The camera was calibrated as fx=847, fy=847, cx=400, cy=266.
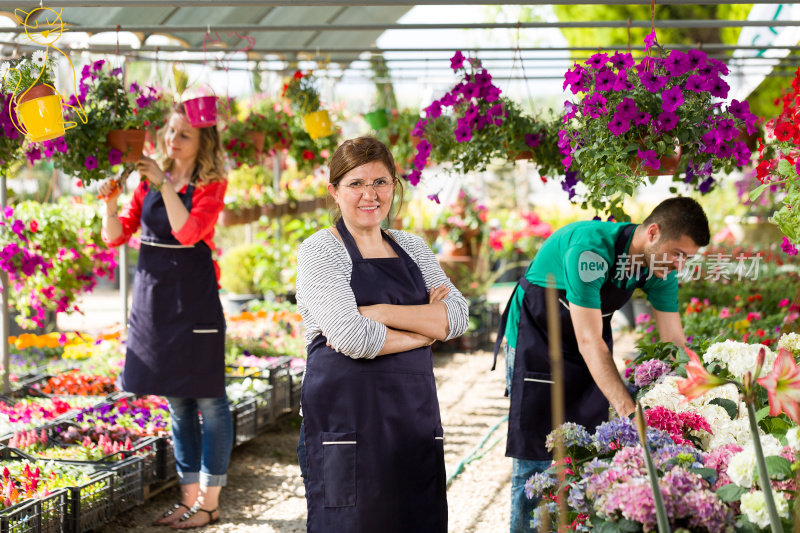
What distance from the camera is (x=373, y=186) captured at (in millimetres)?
2127

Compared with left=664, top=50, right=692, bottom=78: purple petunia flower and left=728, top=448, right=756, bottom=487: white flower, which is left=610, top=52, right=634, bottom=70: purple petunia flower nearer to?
left=664, top=50, right=692, bottom=78: purple petunia flower

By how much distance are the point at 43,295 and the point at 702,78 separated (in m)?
3.58

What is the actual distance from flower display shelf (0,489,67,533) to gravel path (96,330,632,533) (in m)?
0.51

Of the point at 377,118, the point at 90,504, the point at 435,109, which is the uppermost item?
the point at 377,118

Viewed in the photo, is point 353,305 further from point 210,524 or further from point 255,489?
point 255,489

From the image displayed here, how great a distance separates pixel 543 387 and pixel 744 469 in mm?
1214

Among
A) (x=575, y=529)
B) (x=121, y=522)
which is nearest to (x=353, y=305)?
(x=575, y=529)

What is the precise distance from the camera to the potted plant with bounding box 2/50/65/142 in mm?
2654

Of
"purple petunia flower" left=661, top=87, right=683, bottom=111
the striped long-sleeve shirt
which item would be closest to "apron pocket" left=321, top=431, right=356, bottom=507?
the striped long-sleeve shirt

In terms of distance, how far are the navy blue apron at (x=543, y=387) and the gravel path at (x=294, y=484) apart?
3.11 feet

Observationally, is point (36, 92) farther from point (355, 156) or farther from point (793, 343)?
point (793, 343)

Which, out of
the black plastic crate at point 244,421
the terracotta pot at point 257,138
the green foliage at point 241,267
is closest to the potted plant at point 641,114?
the black plastic crate at point 244,421

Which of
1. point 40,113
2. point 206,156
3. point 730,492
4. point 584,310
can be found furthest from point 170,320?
point 730,492

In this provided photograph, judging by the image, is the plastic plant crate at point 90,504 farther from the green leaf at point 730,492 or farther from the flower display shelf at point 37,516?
the green leaf at point 730,492
